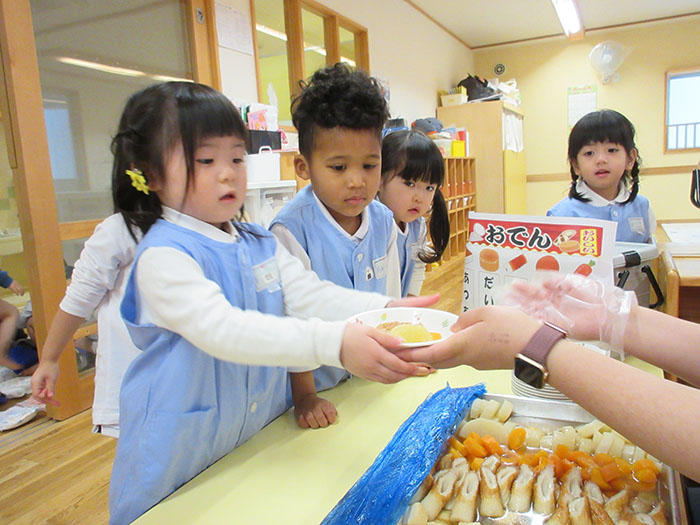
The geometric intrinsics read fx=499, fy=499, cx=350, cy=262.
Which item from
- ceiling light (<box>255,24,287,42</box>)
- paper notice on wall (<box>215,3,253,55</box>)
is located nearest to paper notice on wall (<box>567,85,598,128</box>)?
ceiling light (<box>255,24,287,42</box>)

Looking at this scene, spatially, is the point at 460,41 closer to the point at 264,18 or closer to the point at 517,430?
the point at 264,18

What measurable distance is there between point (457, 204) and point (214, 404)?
5.57m

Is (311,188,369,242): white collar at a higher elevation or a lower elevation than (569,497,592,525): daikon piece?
higher

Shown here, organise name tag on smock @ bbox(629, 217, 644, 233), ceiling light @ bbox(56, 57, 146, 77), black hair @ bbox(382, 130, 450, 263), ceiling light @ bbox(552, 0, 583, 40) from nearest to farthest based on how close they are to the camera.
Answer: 1. black hair @ bbox(382, 130, 450, 263)
2. name tag on smock @ bbox(629, 217, 644, 233)
3. ceiling light @ bbox(56, 57, 146, 77)
4. ceiling light @ bbox(552, 0, 583, 40)

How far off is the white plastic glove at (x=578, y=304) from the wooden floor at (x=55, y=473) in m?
1.52

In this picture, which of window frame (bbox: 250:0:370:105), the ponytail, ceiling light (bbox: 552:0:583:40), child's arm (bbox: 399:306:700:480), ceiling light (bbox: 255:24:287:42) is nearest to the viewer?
child's arm (bbox: 399:306:700:480)

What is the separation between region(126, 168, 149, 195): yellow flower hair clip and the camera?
0.86 meters

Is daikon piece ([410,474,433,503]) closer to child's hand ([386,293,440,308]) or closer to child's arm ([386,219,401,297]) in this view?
child's hand ([386,293,440,308])

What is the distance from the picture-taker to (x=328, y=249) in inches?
47.0

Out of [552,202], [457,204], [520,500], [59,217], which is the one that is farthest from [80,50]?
[552,202]

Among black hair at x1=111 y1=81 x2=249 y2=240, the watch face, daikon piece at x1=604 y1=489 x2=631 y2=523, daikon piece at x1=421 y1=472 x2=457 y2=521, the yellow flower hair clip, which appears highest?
black hair at x1=111 y1=81 x2=249 y2=240

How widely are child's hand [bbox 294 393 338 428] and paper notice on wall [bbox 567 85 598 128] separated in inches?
301

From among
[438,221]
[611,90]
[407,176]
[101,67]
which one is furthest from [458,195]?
[407,176]

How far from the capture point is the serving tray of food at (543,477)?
0.70 metres
